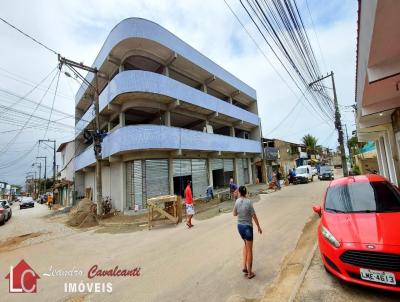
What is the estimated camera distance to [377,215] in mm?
3859

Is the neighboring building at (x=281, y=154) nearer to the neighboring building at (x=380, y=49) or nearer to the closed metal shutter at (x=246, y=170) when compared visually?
the closed metal shutter at (x=246, y=170)

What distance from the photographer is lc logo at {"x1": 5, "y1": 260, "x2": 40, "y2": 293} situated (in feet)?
16.3

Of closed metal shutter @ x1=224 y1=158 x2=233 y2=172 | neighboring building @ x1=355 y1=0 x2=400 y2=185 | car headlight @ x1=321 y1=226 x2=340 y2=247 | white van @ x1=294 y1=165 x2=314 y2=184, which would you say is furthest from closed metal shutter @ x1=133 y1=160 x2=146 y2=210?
white van @ x1=294 y1=165 x2=314 y2=184

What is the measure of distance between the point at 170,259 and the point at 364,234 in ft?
14.1

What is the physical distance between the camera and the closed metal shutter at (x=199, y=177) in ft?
57.5

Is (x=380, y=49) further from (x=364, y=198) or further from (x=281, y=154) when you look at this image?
(x=281, y=154)

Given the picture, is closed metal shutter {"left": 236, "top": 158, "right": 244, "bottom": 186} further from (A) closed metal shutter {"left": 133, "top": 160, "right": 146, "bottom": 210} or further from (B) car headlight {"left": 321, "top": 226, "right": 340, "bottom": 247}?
(B) car headlight {"left": 321, "top": 226, "right": 340, "bottom": 247}

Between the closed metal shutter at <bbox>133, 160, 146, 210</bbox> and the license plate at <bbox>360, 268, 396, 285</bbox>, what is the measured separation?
12.1m

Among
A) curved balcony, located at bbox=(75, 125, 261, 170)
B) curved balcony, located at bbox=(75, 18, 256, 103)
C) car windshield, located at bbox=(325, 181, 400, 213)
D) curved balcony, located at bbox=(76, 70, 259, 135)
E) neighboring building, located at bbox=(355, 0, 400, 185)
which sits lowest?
car windshield, located at bbox=(325, 181, 400, 213)

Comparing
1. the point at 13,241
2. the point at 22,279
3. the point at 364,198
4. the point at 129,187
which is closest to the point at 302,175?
the point at 129,187

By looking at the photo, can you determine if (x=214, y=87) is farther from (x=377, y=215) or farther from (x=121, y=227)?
(x=377, y=215)

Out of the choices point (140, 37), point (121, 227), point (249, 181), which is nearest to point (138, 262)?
point (121, 227)

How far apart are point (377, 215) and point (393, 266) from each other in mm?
1076

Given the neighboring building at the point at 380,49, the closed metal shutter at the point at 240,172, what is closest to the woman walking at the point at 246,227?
the neighboring building at the point at 380,49
